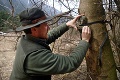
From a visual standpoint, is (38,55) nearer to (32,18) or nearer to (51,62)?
(51,62)

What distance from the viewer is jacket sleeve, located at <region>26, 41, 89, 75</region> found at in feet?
6.88

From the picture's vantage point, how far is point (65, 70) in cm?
213

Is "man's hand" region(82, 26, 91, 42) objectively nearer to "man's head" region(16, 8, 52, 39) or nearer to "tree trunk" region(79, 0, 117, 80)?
"tree trunk" region(79, 0, 117, 80)

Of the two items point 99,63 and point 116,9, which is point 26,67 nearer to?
point 99,63

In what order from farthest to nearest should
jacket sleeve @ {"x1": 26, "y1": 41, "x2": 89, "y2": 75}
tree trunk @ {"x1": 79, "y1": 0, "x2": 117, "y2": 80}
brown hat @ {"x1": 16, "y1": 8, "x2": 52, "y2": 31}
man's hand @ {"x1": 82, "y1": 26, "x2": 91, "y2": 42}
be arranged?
tree trunk @ {"x1": 79, "y1": 0, "x2": 117, "y2": 80}
man's hand @ {"x1": 82, "y1": 26, "x2": 91, "y2": 42}
brown hat @ {"x1": 16, "y1": 8, "x2": 52, "y2": 31}
jacket sleeve @ {"x1": 26, "y1": 41, "x2": 89, "y2": 75}

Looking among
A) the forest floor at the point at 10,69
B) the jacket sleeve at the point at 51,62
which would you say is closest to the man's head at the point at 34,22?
the jacket sleeve at the point at 51,62

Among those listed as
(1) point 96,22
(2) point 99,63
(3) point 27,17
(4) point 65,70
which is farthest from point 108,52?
(3) point 27,17

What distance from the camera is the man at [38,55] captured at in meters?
2.11

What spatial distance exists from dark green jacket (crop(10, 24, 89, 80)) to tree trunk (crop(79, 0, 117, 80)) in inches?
12.8

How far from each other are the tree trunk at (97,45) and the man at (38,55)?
0.18 m

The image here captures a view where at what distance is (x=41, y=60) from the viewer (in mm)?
2096

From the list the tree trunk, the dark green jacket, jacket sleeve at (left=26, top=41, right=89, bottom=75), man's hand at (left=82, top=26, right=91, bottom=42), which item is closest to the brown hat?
the dark green jacket

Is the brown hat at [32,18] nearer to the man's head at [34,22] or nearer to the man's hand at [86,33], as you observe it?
the man's head at [34,22]

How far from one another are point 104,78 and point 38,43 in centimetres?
93
